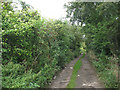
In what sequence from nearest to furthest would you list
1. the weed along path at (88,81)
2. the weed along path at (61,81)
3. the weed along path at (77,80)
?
the weed along path at (88,81) < the weed along path at (77,80) < the weed along path at (61,81)

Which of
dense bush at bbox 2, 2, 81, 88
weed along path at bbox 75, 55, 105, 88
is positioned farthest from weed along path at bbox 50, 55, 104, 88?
dense bush at bbox 2, 2, 81, 88

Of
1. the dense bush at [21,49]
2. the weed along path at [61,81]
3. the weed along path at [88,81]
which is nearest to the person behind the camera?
the dense bush at [21,49]

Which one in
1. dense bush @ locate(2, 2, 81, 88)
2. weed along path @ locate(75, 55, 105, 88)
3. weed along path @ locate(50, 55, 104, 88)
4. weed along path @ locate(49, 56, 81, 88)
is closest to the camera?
dense bush @ locate(2, 2, 81, 88)

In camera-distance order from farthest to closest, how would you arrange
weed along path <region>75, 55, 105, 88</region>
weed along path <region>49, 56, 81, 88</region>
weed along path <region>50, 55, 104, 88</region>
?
weed along path <region>49, 56, 81, 88</region>, weed along path <region>50, 55, 104, 88</region>, weed along path <region>75, 55, 105, 88</region>

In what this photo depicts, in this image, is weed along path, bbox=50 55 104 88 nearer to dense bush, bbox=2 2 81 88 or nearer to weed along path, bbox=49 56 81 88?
weed along path, bbox=49 56 81 88

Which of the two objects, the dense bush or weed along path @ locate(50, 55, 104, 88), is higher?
the dense bush

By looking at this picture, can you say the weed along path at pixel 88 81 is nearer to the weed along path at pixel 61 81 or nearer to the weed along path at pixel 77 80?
the weed along path at pixel 77 80

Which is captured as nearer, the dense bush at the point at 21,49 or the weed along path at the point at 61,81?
the dense bush at the point at 21,49

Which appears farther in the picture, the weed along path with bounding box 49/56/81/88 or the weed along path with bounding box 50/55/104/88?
the weed along path with bounding box 49/56/81/88

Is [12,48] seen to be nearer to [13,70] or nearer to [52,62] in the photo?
[13,70]

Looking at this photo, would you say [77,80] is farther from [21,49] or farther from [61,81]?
[21,49]

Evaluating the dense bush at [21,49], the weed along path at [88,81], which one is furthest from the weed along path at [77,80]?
the dense bush at [21,49]

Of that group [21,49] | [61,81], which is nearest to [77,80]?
[61,81]

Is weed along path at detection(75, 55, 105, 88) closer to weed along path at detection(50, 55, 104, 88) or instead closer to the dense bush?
weed along path at detection(50, 55, 104, 88)
